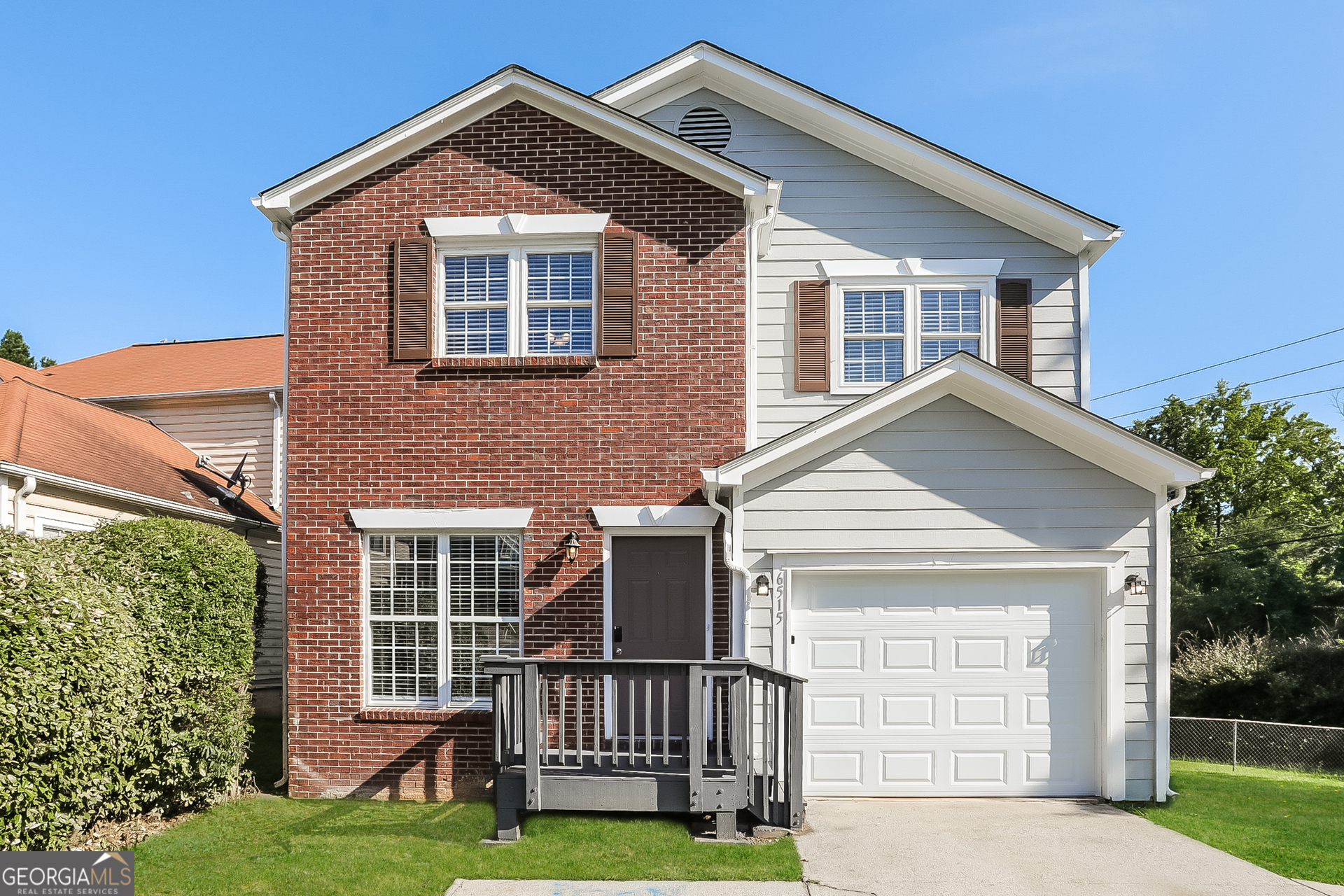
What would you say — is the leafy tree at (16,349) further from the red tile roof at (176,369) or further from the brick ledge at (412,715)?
the brick ledge at (412,715)

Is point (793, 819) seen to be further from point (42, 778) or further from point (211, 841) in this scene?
point (42, 778)

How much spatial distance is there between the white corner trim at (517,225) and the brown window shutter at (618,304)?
0.32 m

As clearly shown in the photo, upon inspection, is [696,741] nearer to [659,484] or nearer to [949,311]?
[659,484]

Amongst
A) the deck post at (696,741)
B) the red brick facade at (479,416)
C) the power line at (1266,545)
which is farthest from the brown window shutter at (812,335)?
the power line at (1266,545)

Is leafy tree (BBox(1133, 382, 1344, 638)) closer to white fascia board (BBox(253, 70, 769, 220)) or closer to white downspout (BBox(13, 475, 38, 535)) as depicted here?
white fascia board (BBox(253, 70, 769, 220))

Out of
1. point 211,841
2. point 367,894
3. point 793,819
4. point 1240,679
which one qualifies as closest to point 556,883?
point 367,894

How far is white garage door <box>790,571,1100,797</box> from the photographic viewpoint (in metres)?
8.63

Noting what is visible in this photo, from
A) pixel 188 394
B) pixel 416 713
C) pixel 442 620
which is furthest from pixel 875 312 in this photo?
pixel 188 394

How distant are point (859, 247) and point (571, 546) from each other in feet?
15.2

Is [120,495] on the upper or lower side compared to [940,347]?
lower

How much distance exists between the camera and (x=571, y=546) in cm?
897

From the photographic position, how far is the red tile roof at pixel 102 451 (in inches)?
440

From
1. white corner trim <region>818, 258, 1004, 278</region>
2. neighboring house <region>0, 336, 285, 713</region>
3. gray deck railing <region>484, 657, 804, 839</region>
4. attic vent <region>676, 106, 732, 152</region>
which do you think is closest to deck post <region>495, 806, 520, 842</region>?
gray deck railing <region>484, 657, 804, 839</region>

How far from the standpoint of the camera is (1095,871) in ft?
21.2
